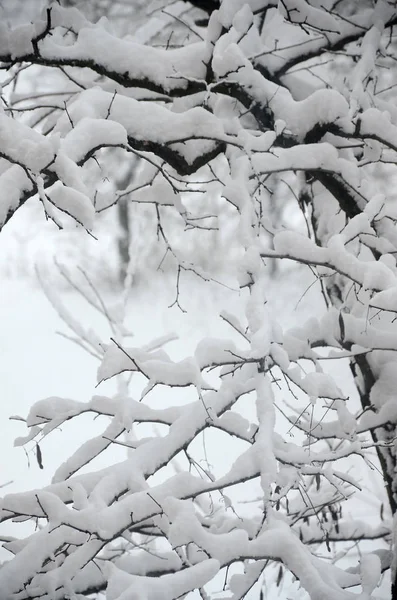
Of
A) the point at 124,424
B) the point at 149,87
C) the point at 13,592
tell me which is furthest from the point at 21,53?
the point at 13,592

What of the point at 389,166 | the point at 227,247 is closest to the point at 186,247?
the point at 227,247

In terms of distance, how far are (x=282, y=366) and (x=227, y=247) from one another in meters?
6.24

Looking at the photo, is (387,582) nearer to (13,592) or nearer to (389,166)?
(389,166)

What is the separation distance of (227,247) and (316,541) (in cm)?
527

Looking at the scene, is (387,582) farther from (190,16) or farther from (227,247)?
(190,16)

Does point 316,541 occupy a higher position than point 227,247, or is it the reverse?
point 227,247

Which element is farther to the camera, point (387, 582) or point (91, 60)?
point (387, 582)

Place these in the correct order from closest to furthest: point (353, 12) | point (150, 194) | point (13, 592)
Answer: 1. point (13, 592)
2. point (150, 194)
3. point (353, 12)

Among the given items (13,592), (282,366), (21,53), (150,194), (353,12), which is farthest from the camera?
(353,12)

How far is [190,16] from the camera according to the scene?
3887 mm

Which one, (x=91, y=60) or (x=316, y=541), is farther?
(x=316, y=541)

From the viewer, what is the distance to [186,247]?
25.7 ft

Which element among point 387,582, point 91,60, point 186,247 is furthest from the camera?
point 186,247

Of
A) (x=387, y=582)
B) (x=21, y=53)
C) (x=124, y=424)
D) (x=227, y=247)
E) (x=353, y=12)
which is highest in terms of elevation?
(x=227, y=247)
